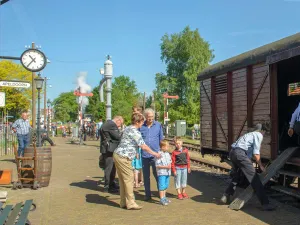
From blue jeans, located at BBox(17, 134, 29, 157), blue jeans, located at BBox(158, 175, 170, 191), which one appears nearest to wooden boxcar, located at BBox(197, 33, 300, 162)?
blue jeans, located at BBox(158, 175, 170, 191)

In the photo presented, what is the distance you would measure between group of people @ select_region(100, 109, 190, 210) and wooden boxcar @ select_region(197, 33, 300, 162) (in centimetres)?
199

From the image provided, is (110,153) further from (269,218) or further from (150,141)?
(269,218)

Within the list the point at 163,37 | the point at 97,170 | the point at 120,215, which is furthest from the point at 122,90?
the point at 120,215

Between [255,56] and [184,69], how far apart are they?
46088mm

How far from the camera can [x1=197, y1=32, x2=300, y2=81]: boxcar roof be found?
290 inches

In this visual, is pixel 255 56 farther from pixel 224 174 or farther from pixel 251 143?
pixel 224 174

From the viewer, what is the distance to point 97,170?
1228 centimetres

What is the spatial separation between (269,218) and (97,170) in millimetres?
7159

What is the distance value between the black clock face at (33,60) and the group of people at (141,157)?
3962 mm

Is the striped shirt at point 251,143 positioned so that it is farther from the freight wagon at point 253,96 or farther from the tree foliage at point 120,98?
the tree foliage at point 120,98

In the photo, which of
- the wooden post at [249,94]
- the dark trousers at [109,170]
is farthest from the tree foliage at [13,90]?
the wooden post at [249,94]

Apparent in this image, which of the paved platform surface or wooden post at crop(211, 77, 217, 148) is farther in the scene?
wooden post at crop(211, 77, 217, 148)

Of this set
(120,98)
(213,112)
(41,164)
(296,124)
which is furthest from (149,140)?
(120,98)

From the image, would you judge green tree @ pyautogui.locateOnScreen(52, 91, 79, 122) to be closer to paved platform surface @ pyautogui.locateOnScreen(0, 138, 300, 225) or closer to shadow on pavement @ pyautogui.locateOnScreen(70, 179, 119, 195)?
shadow on pavement @ pyautogui.locateOnScreen(70, 179, 119, 195)
